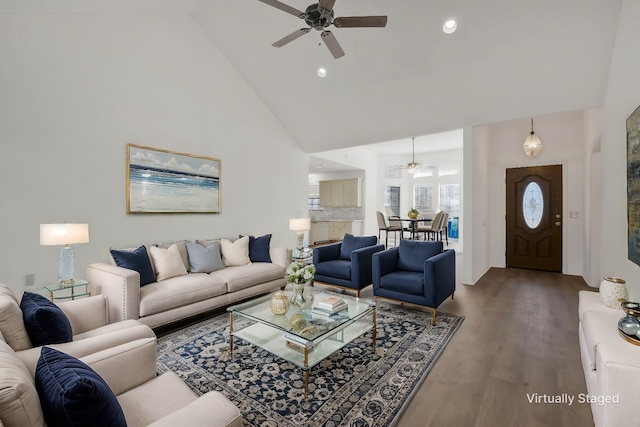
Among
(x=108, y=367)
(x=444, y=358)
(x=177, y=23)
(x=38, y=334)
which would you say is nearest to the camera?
(x=108, y=367)

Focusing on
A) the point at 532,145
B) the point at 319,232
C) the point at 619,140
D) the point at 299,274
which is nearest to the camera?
the point at 299,274

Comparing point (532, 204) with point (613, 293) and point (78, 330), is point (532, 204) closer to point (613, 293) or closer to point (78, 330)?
point (613, 293)

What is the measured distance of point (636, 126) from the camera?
7.18 feet

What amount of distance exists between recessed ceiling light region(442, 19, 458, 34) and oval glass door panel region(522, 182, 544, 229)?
3.89 meters

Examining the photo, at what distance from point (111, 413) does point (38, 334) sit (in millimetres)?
1052

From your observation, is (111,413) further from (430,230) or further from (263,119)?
(430,230)

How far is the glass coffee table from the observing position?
85.4 inches

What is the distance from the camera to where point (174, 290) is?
10.2ft

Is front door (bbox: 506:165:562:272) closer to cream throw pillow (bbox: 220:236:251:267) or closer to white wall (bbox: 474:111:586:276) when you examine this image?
white wall (bbox: 474:111:586:276)

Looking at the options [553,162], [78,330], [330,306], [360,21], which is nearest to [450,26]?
[360,21]

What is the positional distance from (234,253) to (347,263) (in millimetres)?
1624

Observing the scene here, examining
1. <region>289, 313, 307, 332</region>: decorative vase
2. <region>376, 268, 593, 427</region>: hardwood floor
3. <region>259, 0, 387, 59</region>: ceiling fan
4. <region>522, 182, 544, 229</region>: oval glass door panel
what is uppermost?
<region>259, 0, 387, 59</region>: ceiling fan

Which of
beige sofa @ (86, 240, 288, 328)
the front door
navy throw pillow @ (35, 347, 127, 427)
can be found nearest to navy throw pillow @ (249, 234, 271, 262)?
beige sofa @ (86, 240, 288, 328)

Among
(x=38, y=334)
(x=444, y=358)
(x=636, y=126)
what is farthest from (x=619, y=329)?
(x=38, y=334)
